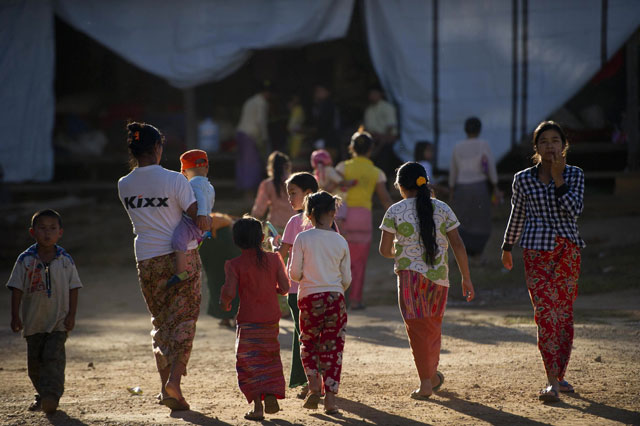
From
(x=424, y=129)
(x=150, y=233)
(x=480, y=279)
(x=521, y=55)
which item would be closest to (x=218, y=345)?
(x=150, y=233)

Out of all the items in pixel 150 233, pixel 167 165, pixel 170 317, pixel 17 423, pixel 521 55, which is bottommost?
pixel 17 423

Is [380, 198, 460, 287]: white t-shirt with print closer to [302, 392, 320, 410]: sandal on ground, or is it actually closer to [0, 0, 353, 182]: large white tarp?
[302, 392, 320, 410]: sandal on ground

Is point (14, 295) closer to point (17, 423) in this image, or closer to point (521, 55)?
→ point (17, 423)

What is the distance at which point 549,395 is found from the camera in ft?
15.6

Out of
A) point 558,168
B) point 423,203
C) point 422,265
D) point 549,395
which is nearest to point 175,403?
point 422,265

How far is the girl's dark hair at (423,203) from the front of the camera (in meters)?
4.89

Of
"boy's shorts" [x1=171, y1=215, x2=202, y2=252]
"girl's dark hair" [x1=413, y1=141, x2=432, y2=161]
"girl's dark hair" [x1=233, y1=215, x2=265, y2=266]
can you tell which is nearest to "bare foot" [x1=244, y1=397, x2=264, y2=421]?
"girl's dark hair" [x1=233, y1=215, x2=265, y2=266]

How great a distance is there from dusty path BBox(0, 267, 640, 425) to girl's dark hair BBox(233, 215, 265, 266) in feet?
3.15

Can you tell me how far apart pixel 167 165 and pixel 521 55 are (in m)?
6.17

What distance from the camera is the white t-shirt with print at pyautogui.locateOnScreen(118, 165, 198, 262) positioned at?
15.7 feet

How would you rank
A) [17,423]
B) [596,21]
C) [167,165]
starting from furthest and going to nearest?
[167,165] < [596,21] < [17,423]

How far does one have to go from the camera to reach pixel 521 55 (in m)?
12.0

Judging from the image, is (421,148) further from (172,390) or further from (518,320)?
(172,390)

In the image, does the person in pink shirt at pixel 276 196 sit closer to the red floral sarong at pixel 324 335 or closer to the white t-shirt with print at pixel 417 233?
the white t-shirt with print at pixel 417 233
